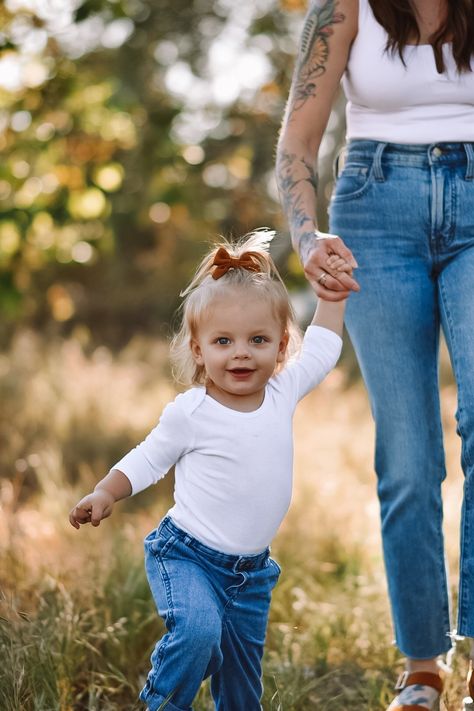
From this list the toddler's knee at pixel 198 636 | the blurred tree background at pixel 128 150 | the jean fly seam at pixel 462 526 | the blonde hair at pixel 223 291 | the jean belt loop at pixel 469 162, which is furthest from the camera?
the blurred tree background at pixel 128 150

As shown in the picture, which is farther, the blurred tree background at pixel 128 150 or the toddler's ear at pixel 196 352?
the blurred tree background at pixel 128 150

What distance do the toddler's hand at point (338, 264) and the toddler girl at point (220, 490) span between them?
150mm

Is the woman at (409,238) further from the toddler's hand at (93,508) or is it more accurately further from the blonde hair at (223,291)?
the toddler's hand at (93,508)

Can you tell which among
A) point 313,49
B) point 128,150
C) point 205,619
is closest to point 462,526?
point 205,619

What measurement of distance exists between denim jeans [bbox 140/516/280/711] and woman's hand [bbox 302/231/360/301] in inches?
27.2

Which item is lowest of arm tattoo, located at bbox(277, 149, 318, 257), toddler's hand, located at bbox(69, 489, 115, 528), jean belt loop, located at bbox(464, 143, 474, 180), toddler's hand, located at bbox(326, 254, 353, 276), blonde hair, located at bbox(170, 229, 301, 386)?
toddler's hand, located at bbox(69, 489, 115, 528)

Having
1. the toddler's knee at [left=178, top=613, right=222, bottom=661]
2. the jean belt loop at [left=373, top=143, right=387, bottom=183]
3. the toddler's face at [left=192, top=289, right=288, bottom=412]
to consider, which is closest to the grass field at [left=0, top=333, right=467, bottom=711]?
the toddler's knee at [left=178, top=613, right=222, bottom=661]

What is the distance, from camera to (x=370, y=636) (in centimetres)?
352

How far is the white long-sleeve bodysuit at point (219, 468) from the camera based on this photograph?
7.91 ft

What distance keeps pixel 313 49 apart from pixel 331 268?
2.53ft

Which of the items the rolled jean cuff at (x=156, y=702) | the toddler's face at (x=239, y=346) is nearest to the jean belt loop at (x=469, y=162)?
the toddler's face at (x=239, y=346)

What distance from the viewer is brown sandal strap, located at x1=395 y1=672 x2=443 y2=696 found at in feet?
9.45

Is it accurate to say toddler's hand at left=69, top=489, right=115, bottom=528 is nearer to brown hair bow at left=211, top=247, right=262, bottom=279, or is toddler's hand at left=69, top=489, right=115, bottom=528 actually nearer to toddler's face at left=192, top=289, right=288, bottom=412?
toddler's face at left=192, top=289, right=288, bottom=412

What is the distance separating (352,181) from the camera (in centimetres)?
Answer: 291
